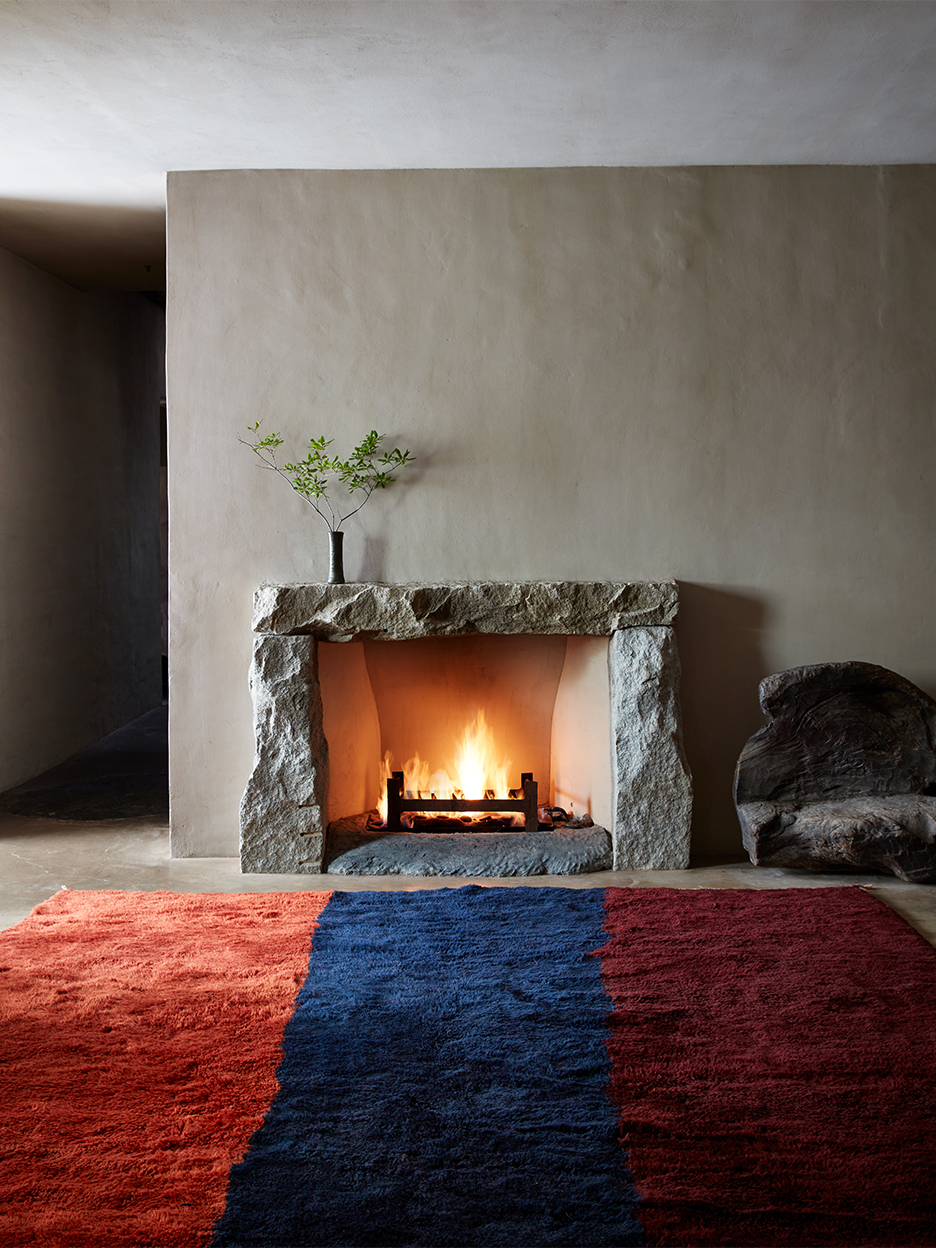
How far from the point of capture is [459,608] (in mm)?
3328

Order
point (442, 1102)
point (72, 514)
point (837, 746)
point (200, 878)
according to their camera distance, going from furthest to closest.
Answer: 1. point (72, 514)
2. point (837, 746)
3. point (200, 878)
4. point (442, 1102)

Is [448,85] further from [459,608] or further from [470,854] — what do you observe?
[470,854]

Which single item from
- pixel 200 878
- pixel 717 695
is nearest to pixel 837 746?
pixel 717 695

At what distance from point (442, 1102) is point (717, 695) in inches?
81.8

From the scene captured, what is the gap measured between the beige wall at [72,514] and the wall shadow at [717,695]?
10.4 ft

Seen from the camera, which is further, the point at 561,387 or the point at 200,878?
the point at 561,387

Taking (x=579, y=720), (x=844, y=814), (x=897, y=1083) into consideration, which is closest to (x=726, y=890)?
(x=844, y=814)

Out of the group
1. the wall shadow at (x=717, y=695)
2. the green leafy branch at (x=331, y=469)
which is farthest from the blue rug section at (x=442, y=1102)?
the green leafy branch at (x=331, y=469)

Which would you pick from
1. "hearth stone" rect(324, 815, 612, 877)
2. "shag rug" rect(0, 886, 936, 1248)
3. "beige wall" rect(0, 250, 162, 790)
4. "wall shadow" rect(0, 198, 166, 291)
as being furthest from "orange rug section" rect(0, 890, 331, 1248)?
"wall shadow" rect(0, 198, 166, 291)

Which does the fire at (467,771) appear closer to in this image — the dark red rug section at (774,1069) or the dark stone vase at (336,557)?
the dark stone vase at (336,557)

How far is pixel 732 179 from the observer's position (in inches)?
137

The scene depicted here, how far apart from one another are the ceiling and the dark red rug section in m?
2.43

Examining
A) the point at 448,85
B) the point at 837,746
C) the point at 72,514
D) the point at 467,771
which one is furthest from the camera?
the point at 72,514

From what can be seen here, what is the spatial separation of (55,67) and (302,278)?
101 cm
